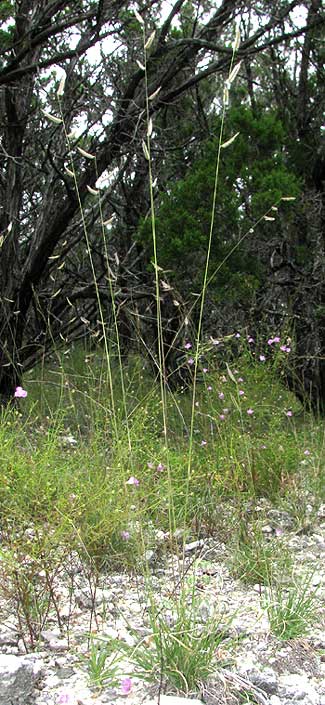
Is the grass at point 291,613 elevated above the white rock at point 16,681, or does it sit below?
below

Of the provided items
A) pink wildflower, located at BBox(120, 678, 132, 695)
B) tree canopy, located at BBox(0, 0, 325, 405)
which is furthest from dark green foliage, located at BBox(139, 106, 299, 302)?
pink wildflower, located at BBox(120, 678, 132, 695)

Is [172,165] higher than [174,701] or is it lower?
higher

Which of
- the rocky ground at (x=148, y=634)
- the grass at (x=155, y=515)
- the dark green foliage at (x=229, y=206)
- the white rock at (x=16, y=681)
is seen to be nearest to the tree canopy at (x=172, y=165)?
the dark green foliage at (x=229, y=206)

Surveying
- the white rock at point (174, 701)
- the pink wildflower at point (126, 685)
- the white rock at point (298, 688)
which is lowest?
the white rock at point (298, 688)

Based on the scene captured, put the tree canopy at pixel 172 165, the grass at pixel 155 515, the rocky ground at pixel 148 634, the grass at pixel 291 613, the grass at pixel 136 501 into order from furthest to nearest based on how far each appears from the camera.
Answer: the tree canopy at pixel 172 165 < the grass at pixel 136 501 < the grass at pixel 291 613 < the grass at pixel 155 515 < the rocky ground at pixel 148 634

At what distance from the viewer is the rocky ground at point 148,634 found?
1.96 metres

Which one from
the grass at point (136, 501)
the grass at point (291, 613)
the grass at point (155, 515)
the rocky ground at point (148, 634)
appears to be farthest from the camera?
the grass at point (136, 501)

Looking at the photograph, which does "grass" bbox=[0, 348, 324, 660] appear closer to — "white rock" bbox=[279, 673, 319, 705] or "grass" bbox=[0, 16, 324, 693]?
"grass" bbox=[0, 16, 324, 693]

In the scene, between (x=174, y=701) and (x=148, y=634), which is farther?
(x=148, y=634)

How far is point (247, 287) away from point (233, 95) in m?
3.54

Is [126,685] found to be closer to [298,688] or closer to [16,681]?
[16,681]

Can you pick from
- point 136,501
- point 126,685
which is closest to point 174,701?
point 126,685

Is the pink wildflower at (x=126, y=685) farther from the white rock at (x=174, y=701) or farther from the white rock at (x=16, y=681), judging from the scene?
the white rock at (x=16, y=681)

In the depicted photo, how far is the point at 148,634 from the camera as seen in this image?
2209mm
